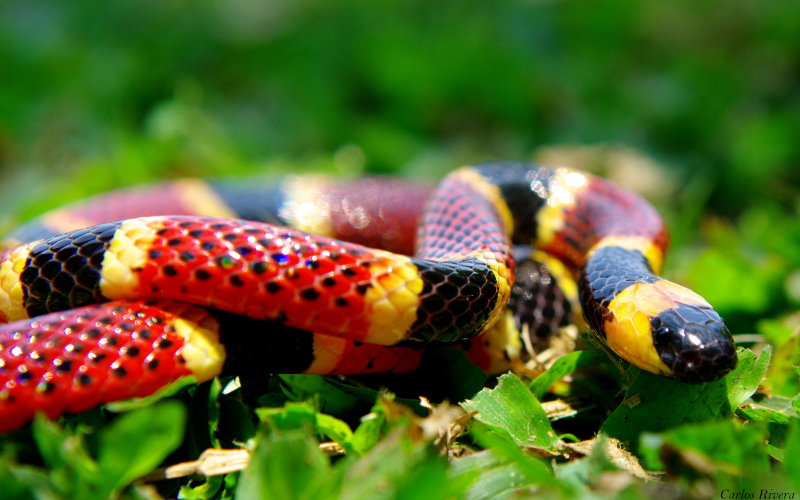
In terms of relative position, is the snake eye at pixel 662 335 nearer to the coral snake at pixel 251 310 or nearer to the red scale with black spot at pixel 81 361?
Answer: the coral snake at pixel 251 310

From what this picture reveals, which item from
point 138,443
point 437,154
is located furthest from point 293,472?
point 437,154

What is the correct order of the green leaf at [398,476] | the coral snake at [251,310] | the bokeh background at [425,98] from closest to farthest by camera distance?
the green leaf at [398,476] → the coral snake at [251,310] → the bokeh background at [425,98]

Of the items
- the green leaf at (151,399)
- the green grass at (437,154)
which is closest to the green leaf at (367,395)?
the green grass at (437,154)

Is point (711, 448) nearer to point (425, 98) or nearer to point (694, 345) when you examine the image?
point (694, 345)

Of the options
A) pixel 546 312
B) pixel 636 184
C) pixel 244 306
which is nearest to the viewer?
pixel 244 306

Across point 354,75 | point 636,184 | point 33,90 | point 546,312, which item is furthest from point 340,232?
point 33,90

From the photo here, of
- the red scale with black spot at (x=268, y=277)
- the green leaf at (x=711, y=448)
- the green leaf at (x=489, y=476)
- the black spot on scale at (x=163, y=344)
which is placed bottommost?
the green leaf at (x=489, y=476)

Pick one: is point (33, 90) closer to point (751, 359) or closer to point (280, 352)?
point (280, 352)
